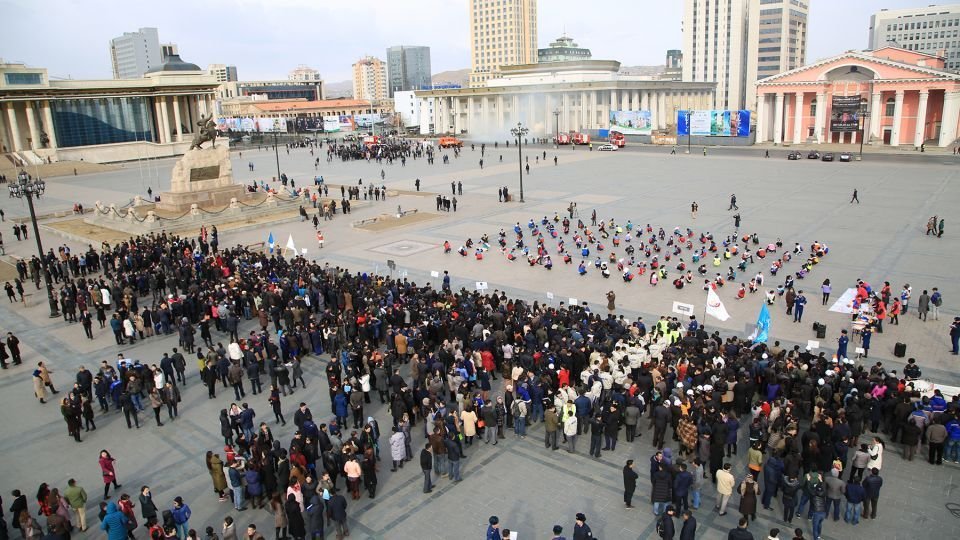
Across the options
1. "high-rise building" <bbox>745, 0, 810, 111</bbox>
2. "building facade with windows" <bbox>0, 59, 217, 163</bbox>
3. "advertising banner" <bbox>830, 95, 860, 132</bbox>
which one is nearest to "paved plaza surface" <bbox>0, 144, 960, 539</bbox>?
"advertising banner" <bbox>830, 95, 860, 132</bbox>

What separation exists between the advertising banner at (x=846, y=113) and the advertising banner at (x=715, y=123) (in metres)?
9.10

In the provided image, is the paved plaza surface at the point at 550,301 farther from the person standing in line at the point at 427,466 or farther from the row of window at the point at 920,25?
the row of window at the point at 920,25

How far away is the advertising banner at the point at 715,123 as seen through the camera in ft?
262

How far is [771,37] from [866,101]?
68.0 m

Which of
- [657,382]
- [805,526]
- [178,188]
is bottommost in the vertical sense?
[805,526]

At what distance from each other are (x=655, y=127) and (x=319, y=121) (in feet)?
216

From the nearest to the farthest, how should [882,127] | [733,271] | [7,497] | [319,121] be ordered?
[7,497], [733,271], [882,127], [319,121]

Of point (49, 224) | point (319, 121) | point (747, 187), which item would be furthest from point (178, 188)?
point (319, 121)

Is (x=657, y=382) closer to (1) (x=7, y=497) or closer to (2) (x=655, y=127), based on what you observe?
(1) (x=7, y=497)

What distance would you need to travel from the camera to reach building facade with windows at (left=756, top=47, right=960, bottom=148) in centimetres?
6881

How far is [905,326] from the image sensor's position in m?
19.2

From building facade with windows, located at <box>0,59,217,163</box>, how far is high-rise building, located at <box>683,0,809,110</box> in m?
93.8

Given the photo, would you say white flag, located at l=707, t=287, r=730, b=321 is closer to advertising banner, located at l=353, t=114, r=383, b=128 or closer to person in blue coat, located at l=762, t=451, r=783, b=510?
person in blue coat, located at l=762, t=451, r=783, b=510

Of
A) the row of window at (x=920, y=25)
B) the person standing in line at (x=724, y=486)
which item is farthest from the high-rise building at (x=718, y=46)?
the person standing in line at (x=724, y=486)
